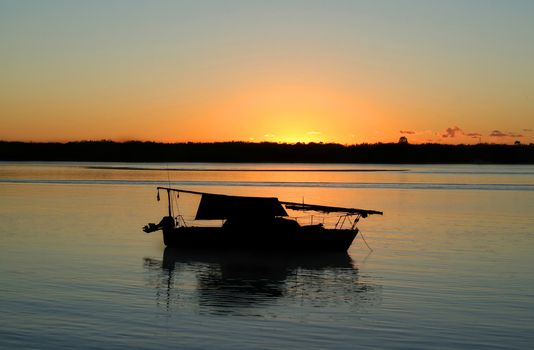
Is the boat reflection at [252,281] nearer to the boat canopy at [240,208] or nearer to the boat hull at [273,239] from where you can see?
the boat hull at [273,239]

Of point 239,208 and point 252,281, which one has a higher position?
point 239,208

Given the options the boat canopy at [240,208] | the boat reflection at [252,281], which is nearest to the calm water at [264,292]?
the boat reflection at [252,281]

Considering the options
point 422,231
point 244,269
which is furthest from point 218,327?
point 422,231

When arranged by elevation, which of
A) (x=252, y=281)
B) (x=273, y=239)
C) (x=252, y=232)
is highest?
(x=252, y=232)

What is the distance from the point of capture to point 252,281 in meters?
24.3

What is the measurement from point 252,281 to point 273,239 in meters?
8.22

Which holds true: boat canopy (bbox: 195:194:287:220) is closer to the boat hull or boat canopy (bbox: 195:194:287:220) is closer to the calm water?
the boat hull

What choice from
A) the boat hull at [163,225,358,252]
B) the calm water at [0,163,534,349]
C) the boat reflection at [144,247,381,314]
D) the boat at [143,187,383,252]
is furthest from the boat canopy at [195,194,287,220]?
the calm water at [0,163,534,349]

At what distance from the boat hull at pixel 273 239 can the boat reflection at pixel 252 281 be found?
0.58m

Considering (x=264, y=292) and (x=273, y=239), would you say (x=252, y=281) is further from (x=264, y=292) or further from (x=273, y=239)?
(x=273, y=239)

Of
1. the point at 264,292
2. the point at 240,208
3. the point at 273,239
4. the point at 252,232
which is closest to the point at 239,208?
the point at 240,208

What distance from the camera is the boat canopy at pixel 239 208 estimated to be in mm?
33188

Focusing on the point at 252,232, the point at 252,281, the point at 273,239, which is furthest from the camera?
the point at 252,232

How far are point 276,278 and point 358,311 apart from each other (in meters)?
6.18
